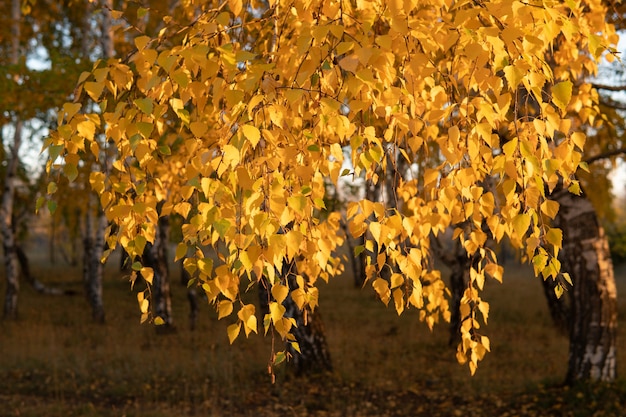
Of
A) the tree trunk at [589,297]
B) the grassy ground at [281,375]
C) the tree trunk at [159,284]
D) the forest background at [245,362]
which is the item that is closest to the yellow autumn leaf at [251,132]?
the forest background at [245,362]

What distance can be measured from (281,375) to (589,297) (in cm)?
429

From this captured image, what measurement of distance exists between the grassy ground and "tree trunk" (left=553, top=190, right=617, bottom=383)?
0.30 meters

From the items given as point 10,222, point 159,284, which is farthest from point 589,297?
point 10,222

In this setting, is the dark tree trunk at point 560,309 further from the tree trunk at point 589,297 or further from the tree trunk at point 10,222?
the tree trunk at point 10,222

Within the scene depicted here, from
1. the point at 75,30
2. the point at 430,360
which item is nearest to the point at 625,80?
the point at 430,360

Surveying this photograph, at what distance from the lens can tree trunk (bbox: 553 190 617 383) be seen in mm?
7273

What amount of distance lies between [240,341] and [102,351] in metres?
2.44

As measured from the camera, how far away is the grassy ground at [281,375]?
297 inches

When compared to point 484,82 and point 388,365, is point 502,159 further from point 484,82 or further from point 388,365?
point 388,365

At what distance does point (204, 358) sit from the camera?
10.0 m

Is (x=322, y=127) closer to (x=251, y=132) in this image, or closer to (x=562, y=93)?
(x=251, y=132)

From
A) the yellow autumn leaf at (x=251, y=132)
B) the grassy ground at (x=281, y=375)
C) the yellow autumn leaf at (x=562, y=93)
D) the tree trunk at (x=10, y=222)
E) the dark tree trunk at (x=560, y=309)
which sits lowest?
the grassy ground at (x=281, y=375)

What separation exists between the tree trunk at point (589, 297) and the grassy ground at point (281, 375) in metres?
0.30

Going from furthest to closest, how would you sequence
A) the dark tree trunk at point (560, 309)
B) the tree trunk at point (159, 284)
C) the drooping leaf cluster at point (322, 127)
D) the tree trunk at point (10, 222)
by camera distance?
1. the tree trunk at point (10, 222)
2. the tree trunk at point (159, 284)
3. the dark tree trunk at point (560, 309)
4. the drooping leaf cluster at point (322, 127)
